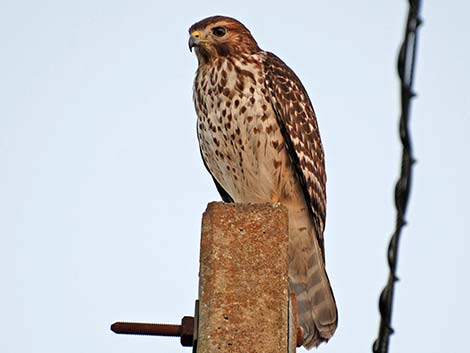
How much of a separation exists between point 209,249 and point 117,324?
49 cm

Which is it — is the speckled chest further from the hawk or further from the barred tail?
the barred tail

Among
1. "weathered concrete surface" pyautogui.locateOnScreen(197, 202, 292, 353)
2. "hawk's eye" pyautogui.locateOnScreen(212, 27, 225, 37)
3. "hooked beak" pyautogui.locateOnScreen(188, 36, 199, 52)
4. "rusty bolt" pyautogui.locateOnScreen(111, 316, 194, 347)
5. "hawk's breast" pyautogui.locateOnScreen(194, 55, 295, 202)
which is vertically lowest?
"rusty bolt" pyautogui.locateOnScreen(111, 316, 194, 347)

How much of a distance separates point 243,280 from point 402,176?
103 cm

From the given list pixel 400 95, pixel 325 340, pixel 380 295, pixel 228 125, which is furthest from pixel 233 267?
pixel 228 125

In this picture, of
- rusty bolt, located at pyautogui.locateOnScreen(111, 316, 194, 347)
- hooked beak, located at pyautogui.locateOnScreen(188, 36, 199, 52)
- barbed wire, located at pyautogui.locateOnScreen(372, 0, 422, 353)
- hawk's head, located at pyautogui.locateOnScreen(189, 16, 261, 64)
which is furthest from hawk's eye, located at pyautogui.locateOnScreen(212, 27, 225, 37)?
barbed wire, located at pyautogui.locateOnScreen(372, 0, 422, 353)

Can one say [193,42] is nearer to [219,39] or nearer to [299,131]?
[219,39]

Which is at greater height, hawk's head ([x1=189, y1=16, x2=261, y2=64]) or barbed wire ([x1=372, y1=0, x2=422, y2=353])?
hawk's head ([x1=189, y1=16, x2=261, y2=64])

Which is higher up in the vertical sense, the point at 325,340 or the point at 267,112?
the point at 267,112

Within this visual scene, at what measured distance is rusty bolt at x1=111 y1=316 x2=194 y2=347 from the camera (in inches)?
161

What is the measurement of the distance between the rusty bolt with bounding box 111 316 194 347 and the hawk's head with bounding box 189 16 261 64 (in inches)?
136

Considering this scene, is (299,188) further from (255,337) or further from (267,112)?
(255,337)

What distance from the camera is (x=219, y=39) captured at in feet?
24.2

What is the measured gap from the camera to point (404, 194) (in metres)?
3.22

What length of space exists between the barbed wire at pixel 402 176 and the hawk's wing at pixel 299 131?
365 cm
